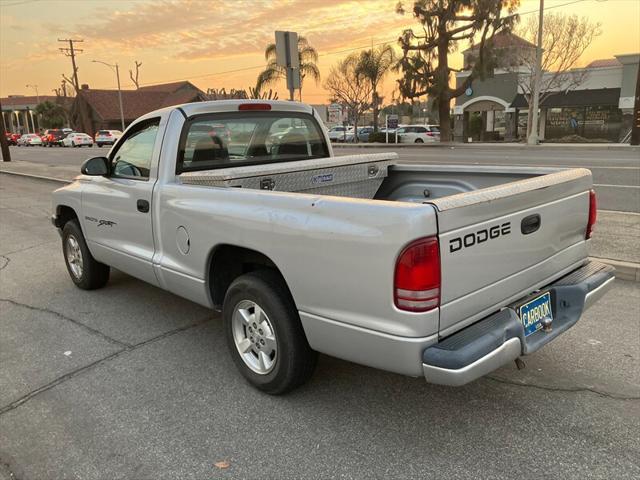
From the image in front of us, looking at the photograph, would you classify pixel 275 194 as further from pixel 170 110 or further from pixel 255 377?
pixel 170 110

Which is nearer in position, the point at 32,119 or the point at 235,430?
the point at 235,430

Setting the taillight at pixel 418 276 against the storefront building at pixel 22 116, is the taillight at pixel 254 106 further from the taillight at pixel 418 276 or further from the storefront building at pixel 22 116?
Answer: the storefront building at pixel 22 116

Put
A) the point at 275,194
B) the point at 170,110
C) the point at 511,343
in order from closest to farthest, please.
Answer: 1. the point at 511,343
2. the point at 275,194
3. the point at 170,110

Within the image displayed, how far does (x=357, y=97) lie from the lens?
4403 cm

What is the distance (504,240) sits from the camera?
2.87 metres

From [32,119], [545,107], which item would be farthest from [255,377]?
[32,119]

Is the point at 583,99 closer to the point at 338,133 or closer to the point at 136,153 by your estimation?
the point at 338,133

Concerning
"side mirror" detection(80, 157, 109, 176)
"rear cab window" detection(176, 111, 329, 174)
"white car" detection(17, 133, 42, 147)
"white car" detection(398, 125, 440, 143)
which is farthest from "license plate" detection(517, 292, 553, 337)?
"white car" detection(17, 133, 42, 147)

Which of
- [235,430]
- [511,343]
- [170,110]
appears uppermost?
[170,110]

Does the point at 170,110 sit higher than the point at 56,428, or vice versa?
the point at 170,110

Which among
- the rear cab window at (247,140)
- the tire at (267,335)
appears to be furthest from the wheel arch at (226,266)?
the rear cab window at (247,140)

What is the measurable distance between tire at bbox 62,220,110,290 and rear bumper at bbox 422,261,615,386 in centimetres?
415

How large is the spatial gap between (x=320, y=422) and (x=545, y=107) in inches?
1478

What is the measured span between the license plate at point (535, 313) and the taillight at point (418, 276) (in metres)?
0.73
